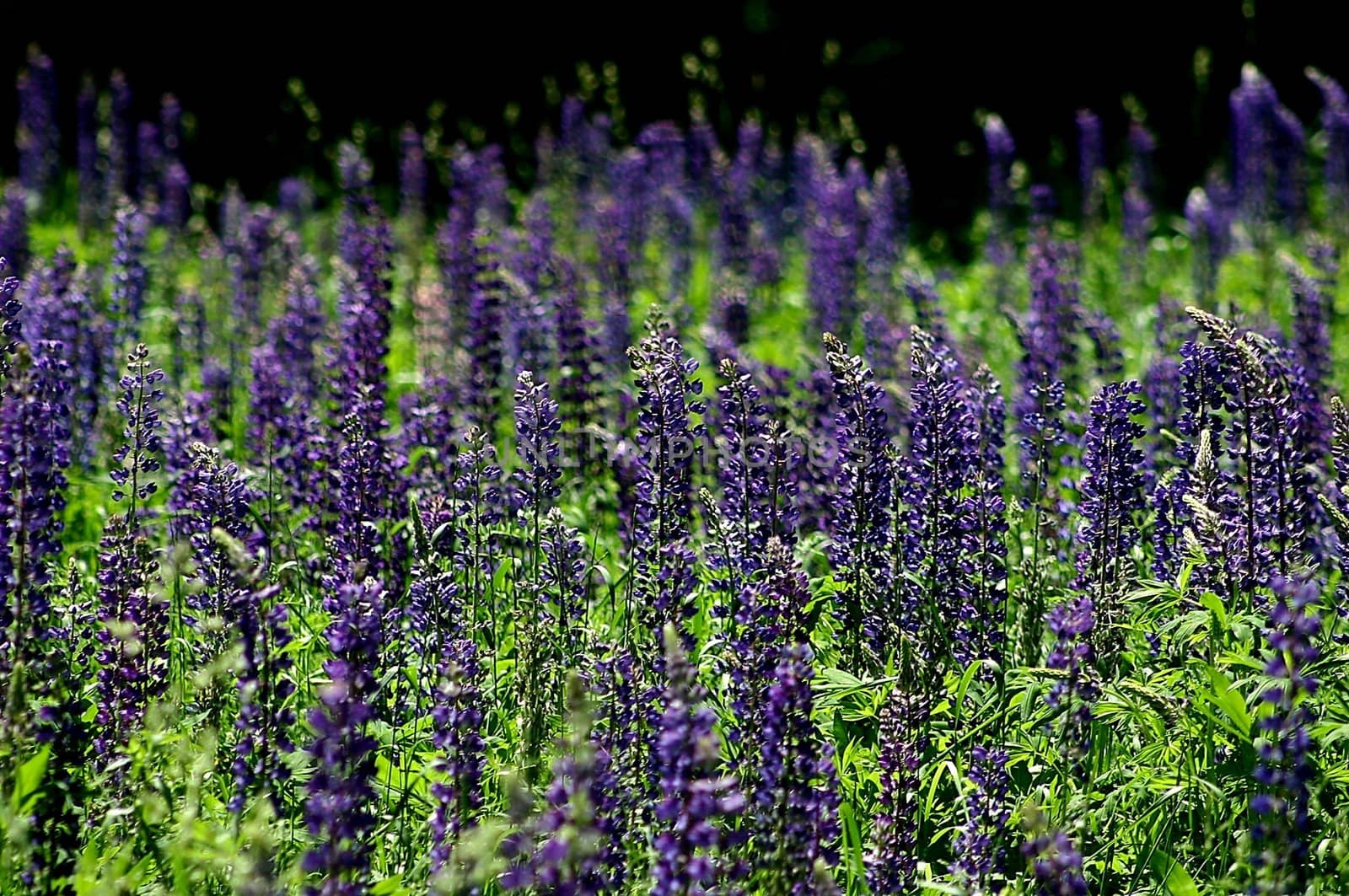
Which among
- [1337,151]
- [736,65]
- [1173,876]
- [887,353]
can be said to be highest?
[736,65]

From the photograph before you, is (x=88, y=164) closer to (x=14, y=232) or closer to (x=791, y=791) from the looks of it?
(x=14, y=232)

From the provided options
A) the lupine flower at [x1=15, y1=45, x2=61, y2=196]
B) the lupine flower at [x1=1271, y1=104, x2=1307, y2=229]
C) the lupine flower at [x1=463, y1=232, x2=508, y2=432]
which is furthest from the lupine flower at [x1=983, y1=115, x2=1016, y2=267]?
the lupine flower at [x1=15, y1=45, x2=61, y2=196]

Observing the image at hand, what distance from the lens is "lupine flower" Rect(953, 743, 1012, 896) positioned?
3.45 metres

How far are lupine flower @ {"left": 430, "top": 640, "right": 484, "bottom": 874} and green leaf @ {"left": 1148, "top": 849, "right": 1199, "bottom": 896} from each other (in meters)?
1.60

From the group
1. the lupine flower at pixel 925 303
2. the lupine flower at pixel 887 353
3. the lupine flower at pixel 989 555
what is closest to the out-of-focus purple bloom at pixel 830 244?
the lupine flower at pixel 887 353

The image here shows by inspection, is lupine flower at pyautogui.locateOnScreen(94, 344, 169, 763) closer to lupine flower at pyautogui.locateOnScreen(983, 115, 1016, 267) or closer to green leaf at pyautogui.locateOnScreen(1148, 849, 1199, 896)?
green leaf at pyautogui.locateOnScreen(1148, 849, 1199, 896)

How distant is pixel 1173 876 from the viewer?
11.4ft

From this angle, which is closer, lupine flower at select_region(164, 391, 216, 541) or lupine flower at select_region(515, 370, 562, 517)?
lupine flower at select_region(515, 370, 562, 517)

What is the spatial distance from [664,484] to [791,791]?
40.9 inches

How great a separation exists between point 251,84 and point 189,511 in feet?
39.4

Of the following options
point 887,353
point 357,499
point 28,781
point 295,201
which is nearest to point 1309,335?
point 887,353

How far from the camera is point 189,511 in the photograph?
14.9 ft

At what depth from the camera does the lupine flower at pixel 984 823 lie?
3.45 m

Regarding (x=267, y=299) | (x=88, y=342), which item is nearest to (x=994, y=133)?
(x=267, y=299)
